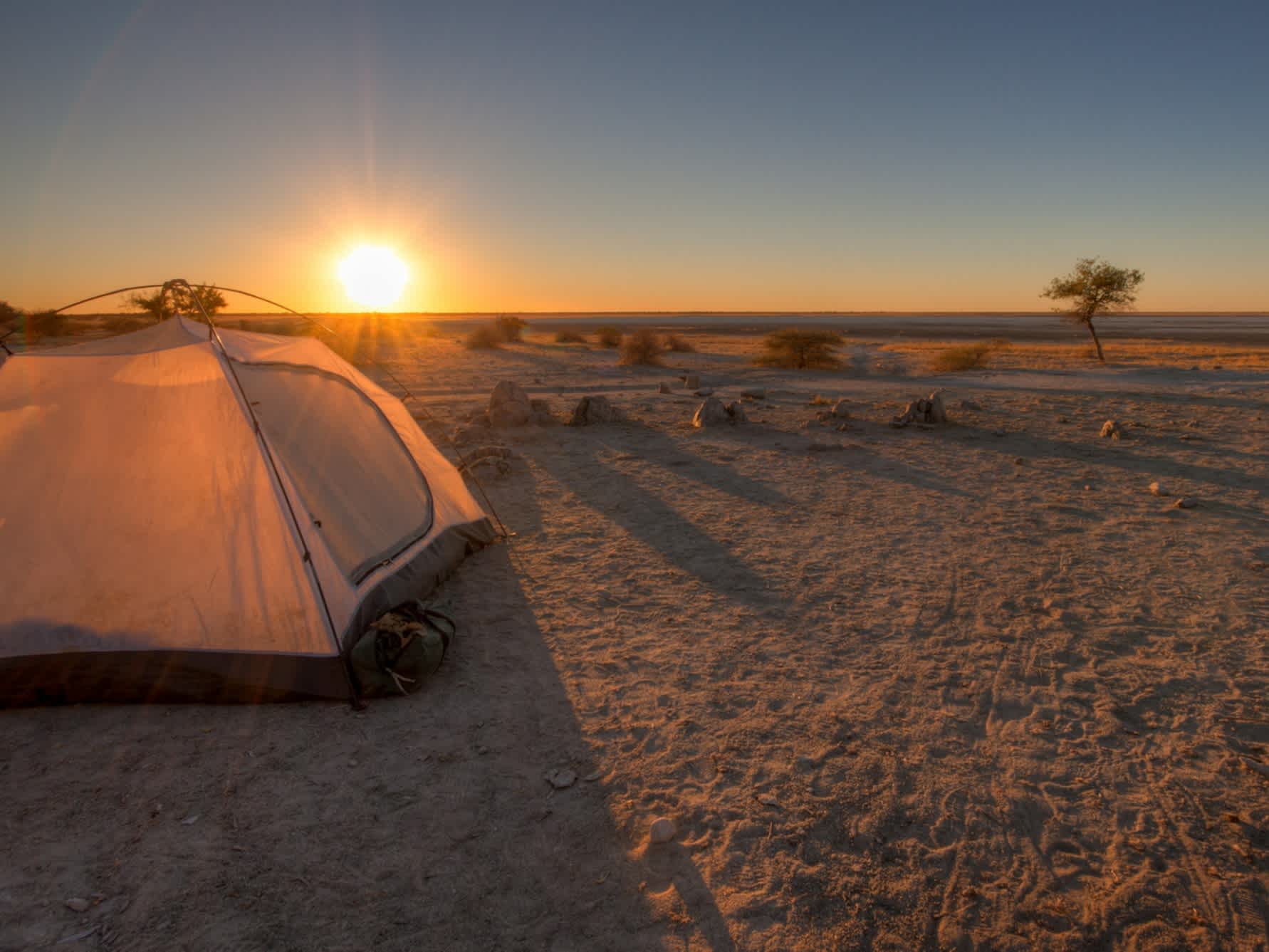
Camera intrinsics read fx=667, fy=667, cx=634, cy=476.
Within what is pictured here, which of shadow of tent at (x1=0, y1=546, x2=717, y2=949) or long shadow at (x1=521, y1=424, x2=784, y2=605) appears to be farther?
long shadow at (x1=521, y1=424, x2=784, y2=605)

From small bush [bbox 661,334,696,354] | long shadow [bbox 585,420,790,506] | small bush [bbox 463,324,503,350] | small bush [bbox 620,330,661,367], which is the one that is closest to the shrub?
small bush [bbox 620,330,661,367]

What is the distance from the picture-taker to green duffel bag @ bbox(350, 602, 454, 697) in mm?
4438

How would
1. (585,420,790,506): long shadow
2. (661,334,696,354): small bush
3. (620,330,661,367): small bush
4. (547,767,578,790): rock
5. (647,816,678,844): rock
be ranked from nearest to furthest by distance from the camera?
1. (647,816,678,844): rock
2. (547,767,578,790): rock
3. (585,420,790,506): long shadow
4. (620,330,661,367): small bush
5. (661,334,696,354): small bush

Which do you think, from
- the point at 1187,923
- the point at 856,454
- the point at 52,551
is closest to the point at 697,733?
the point at 1187,923

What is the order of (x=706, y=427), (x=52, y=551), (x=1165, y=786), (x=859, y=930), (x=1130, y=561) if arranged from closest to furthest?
(x=859, y=930) < (x=1165, y=786) < (x=52, y=551) < (x=1130, y=561) < (x=706, y=427)

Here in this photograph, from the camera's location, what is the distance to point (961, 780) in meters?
3.61

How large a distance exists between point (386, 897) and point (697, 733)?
6.13 feet

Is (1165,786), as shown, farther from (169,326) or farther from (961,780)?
(169,326)

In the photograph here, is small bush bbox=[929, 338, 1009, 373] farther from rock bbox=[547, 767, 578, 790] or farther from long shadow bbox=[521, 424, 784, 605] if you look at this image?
rock bbox=[547, 767, 578, 790]

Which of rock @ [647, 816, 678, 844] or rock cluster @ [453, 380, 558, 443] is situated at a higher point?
rock cluster @ [453, 380, 558, 443]

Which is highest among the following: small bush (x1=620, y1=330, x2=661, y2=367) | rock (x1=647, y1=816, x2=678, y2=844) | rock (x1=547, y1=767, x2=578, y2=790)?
small bush (x1=620, y1=330, x2=661, y2=367)

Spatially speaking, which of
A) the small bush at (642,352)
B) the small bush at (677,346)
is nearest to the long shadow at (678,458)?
the small bush at (642,352)

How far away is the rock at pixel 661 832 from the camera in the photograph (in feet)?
10.6

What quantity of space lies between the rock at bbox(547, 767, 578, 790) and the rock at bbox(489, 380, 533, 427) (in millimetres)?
9674
